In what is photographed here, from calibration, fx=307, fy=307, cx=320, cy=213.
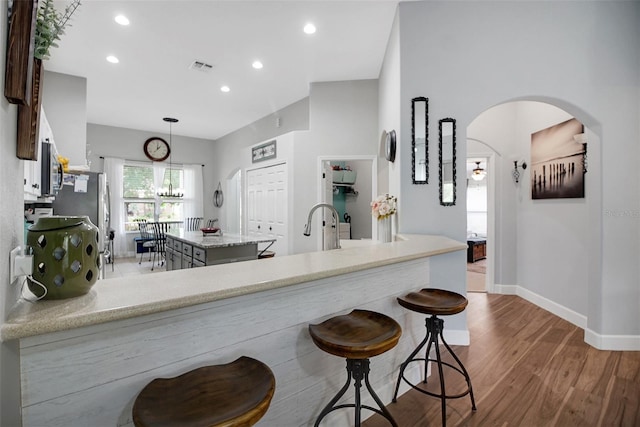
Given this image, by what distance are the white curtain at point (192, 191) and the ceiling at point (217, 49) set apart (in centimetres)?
264

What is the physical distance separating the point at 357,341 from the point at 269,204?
4.56 m

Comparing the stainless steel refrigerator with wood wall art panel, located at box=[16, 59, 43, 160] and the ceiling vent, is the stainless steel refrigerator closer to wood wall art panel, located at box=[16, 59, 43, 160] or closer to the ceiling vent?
the ceiling vent

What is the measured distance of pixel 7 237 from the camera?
2.73 ft

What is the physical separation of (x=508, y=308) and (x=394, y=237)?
6.39 feet

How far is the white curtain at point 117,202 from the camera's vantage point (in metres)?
7.29

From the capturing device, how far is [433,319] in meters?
1.86

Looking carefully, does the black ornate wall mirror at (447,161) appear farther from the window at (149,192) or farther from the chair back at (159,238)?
the window at (149,192)

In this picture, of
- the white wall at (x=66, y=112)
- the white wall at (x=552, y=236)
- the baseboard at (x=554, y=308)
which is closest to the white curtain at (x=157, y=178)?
the white wall at (x=66, y=112)

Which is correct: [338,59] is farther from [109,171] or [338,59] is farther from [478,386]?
[109,171]

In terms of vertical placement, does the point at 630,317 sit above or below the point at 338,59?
below

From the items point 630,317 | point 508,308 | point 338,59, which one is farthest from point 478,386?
point 338,59

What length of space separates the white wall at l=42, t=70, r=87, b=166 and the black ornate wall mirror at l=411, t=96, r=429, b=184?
4.66 m

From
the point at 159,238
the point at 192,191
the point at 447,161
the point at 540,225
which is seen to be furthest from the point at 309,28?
the point at 192,191

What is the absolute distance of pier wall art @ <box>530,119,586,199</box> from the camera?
10.7 feet
